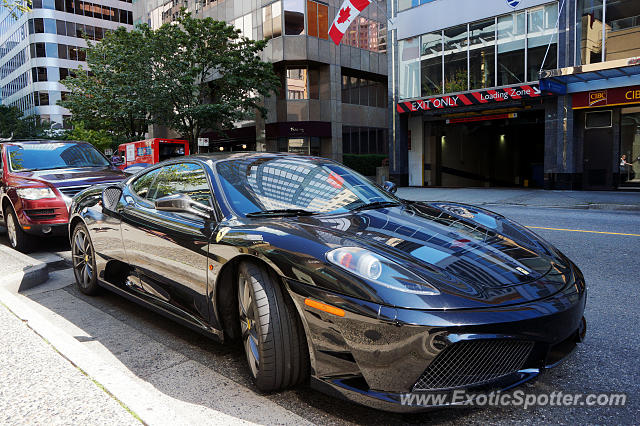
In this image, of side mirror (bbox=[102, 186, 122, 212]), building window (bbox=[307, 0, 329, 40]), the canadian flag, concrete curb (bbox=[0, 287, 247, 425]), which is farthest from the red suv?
building window (bbox=[307, 0, 329, 40])

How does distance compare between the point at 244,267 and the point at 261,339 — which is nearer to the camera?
the point at 261,339

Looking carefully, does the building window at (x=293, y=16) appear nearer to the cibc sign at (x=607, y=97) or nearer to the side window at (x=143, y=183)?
the cibc sign at (x=607, y=97)

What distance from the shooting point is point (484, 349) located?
2139mm

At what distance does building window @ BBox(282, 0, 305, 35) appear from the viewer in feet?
100

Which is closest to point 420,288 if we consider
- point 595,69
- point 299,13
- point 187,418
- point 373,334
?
point 373,334

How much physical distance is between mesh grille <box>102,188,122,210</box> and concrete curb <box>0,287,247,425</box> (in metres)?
1.11

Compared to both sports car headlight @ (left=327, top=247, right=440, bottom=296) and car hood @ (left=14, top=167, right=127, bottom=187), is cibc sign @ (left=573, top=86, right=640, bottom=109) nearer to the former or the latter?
car hood @ (left=14, top=167, right=127, bottom=187)

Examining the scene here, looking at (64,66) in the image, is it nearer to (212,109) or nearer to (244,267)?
(212,109)

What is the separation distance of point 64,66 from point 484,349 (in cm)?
7221

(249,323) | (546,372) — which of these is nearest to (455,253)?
(546,372)

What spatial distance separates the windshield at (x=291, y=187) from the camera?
316cm

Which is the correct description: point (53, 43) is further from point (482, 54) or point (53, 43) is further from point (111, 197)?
point (111, 197)

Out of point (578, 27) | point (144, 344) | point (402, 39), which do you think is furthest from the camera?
point (402, 39)

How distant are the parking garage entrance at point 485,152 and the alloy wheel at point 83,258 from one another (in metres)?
21.1
